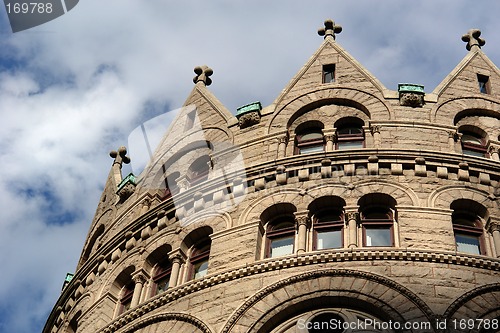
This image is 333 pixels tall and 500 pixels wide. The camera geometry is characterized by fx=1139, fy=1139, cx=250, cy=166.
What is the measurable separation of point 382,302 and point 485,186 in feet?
19.2

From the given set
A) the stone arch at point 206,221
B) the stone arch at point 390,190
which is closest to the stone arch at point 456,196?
the stone arch at point 390,190

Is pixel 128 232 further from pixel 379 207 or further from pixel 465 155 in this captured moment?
pixel 465 155

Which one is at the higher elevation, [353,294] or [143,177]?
[143,177]

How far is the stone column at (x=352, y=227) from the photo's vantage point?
27727 mm

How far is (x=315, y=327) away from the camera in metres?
25.6

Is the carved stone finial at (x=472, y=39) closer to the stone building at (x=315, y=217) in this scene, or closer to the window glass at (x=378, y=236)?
the stone building at (x=315, y=217)

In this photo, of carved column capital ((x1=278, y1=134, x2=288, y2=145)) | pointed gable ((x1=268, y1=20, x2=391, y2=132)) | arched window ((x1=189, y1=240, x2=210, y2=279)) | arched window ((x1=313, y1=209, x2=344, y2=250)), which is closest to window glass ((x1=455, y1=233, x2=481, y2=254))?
arched window ((x1=313, y1=209, x2=344, y2=250))

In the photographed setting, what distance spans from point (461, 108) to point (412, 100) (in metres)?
1.53

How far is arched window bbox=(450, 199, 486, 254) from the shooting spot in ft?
92.4

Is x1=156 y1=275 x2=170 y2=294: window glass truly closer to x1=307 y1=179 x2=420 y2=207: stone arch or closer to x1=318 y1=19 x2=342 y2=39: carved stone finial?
x1=307 y1=179 x2=420 y2=207: stone arch

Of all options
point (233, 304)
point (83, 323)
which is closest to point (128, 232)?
point (83, 323)

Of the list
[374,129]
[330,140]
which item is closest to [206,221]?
[330,140]

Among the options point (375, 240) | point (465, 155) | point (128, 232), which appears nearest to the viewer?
point (375, 240)

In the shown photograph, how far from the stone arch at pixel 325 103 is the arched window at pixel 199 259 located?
14.7 feet
